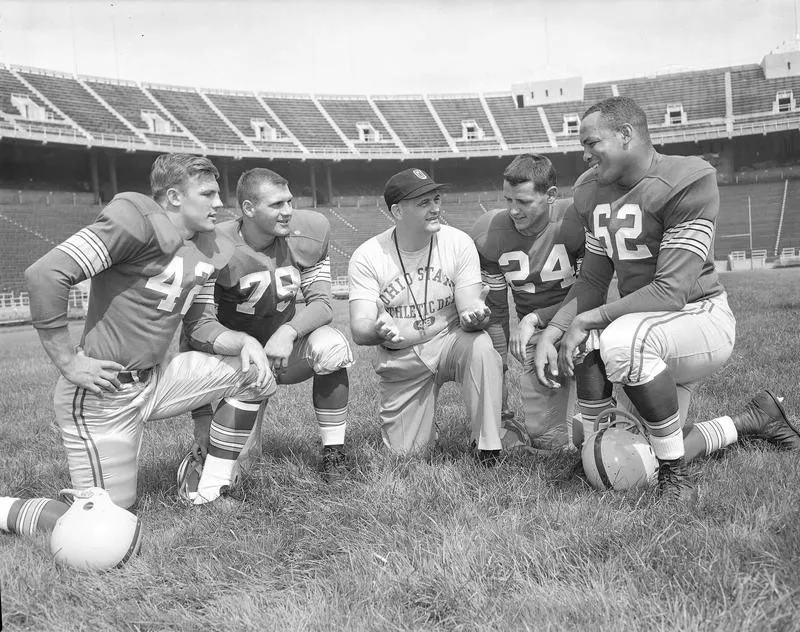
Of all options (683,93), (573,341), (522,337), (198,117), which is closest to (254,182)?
(522,337)

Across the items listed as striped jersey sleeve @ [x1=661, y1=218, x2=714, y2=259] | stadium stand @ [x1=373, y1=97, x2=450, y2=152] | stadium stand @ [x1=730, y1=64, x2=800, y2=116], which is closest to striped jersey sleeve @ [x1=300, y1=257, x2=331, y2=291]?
striped jersey sleeve @ [x1=661, y1=218, x2=714, y2=259]

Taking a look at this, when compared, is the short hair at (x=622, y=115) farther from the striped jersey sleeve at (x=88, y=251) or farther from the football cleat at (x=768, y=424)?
the striped jersey sleeve at (x=88, y=251)

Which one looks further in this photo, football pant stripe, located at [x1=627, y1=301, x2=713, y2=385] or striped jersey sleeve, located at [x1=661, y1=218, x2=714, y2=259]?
striped jersey sleeve, located at [x1=661, y1=218, x2=714, y2=259]

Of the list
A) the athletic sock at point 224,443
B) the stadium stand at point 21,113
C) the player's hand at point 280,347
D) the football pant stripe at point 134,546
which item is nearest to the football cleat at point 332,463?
the athletic sock at point 224,443

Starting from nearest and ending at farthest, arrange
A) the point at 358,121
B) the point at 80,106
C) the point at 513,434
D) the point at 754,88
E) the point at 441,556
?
1. the point at 441,556
2. the point at 513,434
3. the point at 80,106
4. the point at 754,88
5. the point at 358,121

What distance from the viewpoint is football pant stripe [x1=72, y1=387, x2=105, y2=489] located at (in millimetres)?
3996

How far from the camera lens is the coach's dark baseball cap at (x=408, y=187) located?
183 inches

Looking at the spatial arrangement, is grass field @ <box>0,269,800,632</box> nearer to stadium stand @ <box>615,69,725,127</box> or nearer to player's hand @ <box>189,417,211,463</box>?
player's hand @ <box>189,417,211,463</box>

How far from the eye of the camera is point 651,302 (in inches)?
152

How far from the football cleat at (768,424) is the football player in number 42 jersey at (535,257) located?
1.11 meters

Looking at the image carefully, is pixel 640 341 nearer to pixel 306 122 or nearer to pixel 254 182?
pixel 254 182

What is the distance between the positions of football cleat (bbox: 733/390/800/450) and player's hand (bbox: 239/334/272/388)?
2727 millimetres

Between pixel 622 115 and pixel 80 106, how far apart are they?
36.9 m

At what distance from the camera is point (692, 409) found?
5.22m
